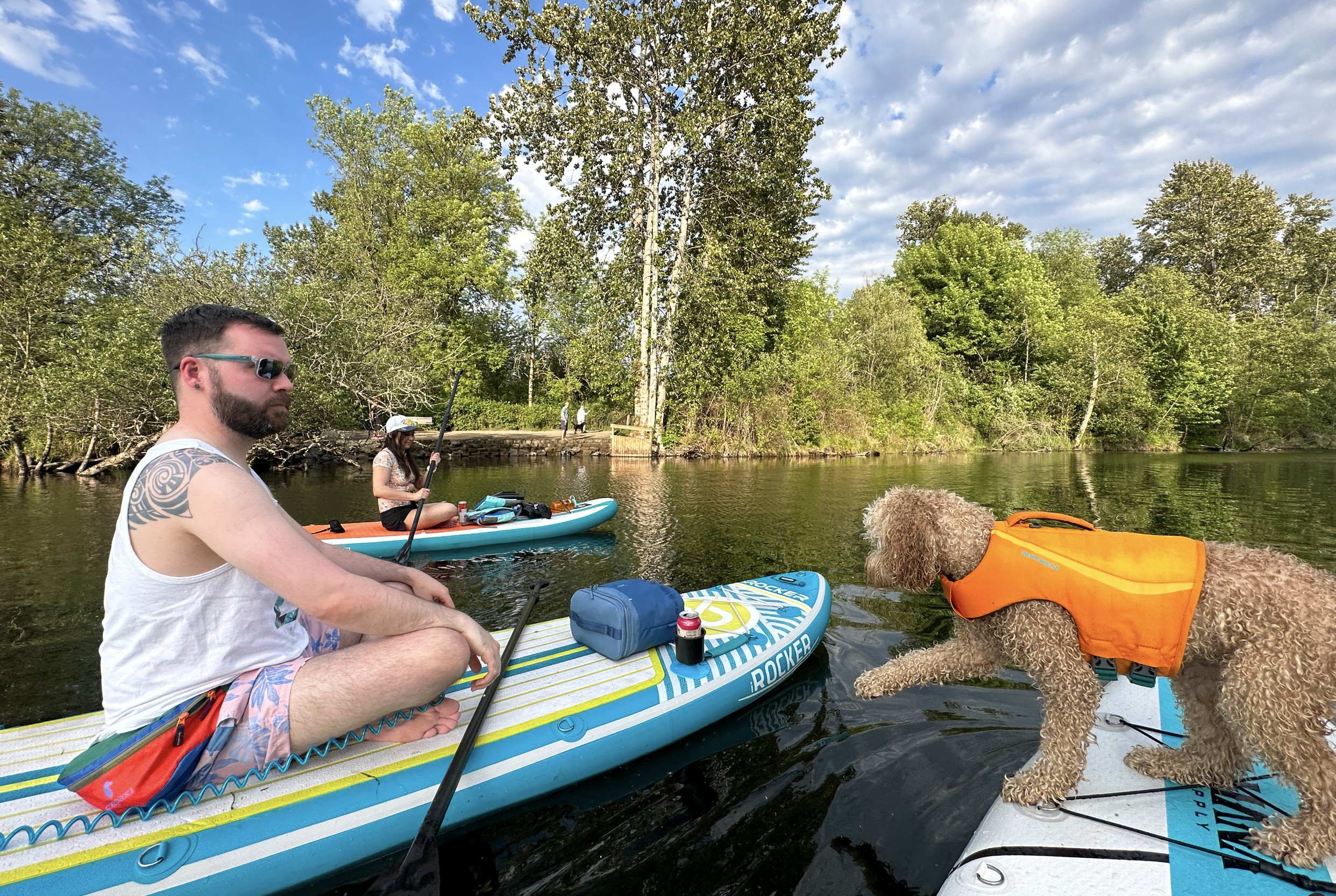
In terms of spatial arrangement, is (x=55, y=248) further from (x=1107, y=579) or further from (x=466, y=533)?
(x=1107, y=579)

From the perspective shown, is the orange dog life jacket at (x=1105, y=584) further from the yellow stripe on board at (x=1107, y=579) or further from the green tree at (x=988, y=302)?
the green tree at (x=988, y=302)

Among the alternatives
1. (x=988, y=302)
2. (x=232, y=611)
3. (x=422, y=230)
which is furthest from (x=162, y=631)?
(x=988, y=302)

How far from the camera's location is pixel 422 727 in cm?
264

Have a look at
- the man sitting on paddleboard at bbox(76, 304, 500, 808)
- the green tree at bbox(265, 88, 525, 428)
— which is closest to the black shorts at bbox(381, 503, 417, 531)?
the man sitting on paddleboard at bbox(76, 304, 500, 808)

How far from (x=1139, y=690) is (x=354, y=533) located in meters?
8.77

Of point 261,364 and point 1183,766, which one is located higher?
point 261,364

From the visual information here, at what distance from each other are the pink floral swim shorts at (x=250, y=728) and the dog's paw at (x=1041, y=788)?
3.27 m

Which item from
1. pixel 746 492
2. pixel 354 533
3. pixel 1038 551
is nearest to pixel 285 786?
pixel 1038 551

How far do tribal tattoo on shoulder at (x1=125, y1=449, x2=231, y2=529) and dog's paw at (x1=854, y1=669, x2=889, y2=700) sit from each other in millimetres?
3148

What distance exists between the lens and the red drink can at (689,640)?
3572 mm

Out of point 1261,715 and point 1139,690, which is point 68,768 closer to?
point 1261,715

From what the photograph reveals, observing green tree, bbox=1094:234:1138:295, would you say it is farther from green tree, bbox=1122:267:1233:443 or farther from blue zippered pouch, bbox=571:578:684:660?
blue zippered pouch, bbox=571:578:684:660

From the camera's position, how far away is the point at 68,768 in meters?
1.97

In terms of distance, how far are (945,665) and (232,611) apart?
3.40m
